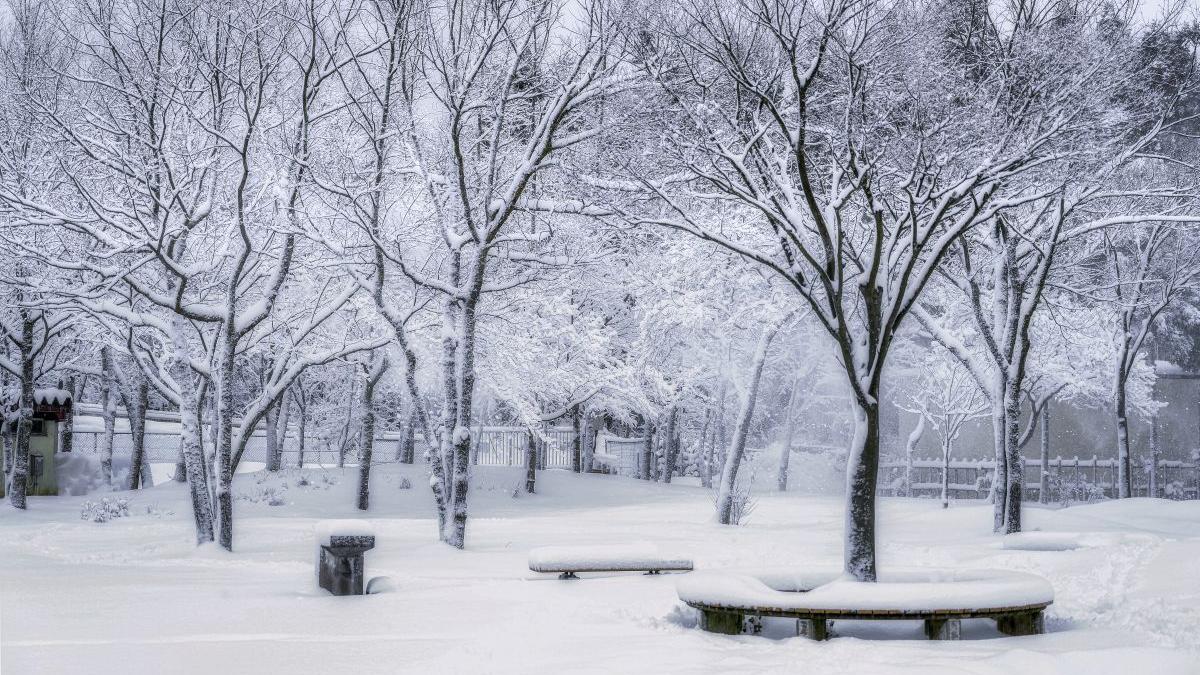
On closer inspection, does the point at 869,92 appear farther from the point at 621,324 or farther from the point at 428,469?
the point at 428,469

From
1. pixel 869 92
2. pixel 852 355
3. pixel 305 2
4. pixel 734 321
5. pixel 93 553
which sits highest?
pixel 305 2

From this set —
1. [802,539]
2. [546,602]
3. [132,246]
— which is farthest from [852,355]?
[132,246]

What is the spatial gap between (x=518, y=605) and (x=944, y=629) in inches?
143

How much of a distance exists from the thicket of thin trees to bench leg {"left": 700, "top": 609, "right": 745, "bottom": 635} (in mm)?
1753

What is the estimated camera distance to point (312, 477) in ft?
91.2

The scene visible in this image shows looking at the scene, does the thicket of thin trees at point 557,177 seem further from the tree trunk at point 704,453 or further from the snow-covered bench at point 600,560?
the tree trunk at point 704,453

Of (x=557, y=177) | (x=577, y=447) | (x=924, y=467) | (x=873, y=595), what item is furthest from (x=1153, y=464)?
(x=873, y=595)

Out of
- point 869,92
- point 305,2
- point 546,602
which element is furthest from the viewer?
point 305,2

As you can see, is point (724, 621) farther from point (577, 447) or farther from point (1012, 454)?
point (577, 447)

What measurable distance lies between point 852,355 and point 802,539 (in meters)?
7.88

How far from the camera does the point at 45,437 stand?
90.2 ft

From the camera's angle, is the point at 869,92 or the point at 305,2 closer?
the point at 869,92

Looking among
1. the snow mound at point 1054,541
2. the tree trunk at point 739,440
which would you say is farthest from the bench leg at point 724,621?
the tree trunk at point 739,440

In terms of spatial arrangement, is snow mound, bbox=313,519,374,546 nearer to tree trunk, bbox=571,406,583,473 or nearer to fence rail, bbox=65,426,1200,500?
fence rail, bbox=65,426,1200,500
